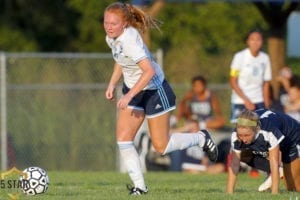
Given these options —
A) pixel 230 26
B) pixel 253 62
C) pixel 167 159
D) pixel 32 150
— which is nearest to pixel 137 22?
pixel 253 62

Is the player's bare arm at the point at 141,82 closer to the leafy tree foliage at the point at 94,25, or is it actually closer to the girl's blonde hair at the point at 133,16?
the girl's blonde hair at the point at 133,16

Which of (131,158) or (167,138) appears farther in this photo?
(167,138)

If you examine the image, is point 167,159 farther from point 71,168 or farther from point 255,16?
point 255,16

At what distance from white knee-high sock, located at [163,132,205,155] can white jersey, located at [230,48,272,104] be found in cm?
437

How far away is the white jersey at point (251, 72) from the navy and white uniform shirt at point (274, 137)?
403 cm

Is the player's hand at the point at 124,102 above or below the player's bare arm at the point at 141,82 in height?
below

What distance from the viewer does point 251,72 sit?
15578 millimetres

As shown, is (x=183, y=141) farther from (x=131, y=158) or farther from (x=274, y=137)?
(x=274, y=137)

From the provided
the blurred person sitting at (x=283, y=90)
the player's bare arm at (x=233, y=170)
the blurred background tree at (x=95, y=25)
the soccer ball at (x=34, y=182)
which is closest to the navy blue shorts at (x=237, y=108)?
the blurred person sitting at (x=283, y=90)

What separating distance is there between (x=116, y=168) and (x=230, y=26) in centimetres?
1464

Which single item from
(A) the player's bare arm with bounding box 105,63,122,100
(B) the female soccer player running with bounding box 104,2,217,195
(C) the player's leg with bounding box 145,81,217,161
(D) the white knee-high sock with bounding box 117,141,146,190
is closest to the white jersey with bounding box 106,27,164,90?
(B) the female soccer player running with bounding box 104,2,217,195

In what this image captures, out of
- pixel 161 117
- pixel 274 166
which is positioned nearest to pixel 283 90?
pixel 274 166

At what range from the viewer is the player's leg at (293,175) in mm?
11570

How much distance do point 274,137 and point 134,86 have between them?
5.23 feet
